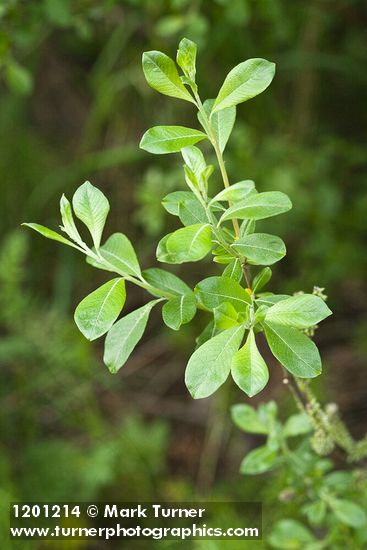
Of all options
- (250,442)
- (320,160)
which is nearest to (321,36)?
(320,160)

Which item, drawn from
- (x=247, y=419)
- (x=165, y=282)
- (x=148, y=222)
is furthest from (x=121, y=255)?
(x=148, y=222)

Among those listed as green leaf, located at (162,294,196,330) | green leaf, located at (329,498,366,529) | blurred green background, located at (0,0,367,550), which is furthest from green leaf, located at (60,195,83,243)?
blurred green background, located at (0,0,367,550)

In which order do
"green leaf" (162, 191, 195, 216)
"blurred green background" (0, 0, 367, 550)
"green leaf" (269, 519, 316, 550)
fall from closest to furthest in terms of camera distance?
"green leaf" (162, 191, 195, 216) < "green leaf" (269, 519, 316, 550) < "blurred green background" (0, 0, 367, 550)

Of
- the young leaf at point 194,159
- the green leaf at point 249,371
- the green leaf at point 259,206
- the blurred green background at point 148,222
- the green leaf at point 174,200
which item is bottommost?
the green leaf at point 249,371

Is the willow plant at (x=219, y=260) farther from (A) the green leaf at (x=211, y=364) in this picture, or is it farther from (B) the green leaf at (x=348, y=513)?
→ (B) the green leaf at (x=348, y=513)

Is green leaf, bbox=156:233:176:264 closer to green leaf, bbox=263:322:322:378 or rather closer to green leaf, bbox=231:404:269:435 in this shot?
green leaf, bbox=263:322:322:378

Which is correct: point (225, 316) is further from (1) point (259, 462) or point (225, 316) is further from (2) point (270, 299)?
(1) point (259, 462)

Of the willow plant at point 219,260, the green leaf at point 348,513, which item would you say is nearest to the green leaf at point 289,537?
the green leaf at point 348,513
